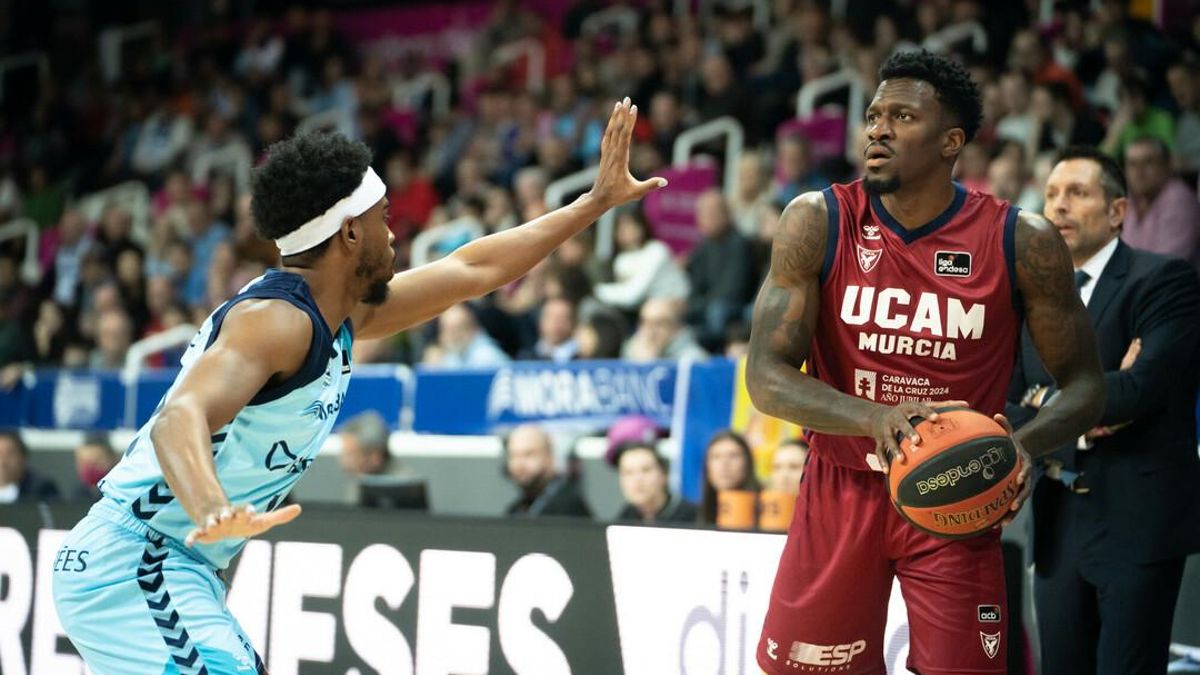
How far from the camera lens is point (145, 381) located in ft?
43.1

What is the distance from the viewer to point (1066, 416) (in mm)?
4441

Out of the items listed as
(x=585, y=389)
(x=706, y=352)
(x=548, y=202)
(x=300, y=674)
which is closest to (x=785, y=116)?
(x=548, y=202)

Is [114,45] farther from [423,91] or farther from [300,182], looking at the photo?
[300,182]

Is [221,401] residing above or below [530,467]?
above

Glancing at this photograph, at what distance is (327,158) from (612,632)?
7.93 feet

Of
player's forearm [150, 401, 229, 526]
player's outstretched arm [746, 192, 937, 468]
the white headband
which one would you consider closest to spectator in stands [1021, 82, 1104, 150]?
player's outstretched arm [746, 192, 937, 468]

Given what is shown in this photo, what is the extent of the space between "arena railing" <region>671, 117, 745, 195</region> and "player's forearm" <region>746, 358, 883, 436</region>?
29.3ft

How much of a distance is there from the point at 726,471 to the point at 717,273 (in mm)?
3925

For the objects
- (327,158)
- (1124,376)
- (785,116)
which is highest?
(785,116)

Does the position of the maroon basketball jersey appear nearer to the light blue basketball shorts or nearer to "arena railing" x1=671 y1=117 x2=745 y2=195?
the light blue basketball shorts

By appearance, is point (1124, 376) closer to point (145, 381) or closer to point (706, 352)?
point (706, 352)

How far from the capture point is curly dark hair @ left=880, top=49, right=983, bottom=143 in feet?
14.8

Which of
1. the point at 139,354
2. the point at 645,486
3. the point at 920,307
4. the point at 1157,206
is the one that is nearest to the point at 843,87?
the point at 1157,206

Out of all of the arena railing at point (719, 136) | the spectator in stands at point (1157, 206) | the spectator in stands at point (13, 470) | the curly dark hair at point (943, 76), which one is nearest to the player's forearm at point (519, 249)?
the curly dark hair at point (943, 76)
